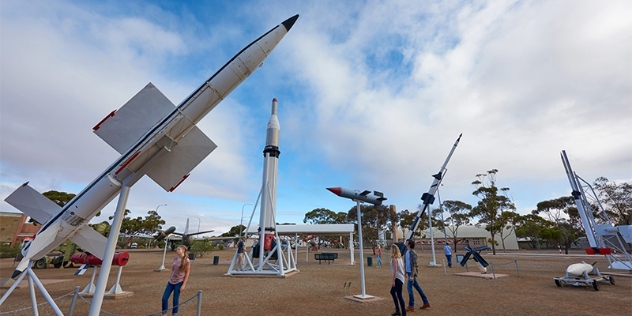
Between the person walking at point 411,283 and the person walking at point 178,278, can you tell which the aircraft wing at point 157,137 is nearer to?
the person walking at point 178,278

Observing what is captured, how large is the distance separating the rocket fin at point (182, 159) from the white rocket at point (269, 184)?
318 inches

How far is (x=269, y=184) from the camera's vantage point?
50.5 ft

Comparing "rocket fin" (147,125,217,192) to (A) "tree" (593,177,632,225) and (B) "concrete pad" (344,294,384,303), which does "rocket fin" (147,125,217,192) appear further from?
(A) "tree" (593,177,632,225)

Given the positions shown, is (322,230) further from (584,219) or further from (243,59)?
(243,59)

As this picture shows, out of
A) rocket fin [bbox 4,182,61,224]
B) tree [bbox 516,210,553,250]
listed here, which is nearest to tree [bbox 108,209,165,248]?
rocket fin [bbox 4,182,61,224]

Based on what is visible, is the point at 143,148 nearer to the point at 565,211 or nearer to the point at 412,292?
the point at 412,292

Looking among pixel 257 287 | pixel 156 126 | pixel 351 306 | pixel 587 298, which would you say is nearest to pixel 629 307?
pixel 587 298

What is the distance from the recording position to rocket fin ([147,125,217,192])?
7086 mm

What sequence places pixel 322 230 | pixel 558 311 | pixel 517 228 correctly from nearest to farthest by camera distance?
pixel 558 311
pixel 322 230
pixel 517 228

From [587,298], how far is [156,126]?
12.6m

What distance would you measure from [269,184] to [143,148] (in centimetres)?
951

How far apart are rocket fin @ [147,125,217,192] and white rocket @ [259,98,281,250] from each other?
808 centimetres

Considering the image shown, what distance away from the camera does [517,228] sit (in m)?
49.4

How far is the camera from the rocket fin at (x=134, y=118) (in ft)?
21.5
